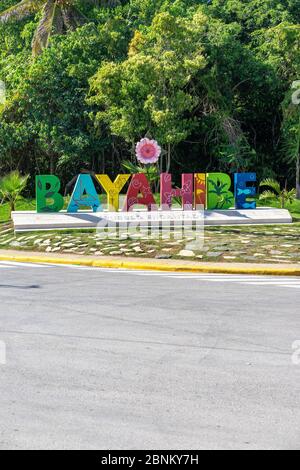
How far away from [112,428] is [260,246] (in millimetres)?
13266

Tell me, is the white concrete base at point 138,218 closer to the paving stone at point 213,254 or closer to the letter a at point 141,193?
the letter a at point 141,193

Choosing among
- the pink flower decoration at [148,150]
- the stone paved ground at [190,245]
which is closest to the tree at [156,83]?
the pink flower decoration at [148,150]

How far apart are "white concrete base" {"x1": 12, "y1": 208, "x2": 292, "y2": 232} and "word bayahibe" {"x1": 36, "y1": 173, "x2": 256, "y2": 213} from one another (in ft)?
1.97

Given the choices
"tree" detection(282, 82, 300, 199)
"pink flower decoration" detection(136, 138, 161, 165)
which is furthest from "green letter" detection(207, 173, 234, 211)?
"tree" detection(282, 82, 300, 199)

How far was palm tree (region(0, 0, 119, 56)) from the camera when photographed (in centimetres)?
3591

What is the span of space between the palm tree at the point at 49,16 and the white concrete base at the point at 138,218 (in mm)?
14292

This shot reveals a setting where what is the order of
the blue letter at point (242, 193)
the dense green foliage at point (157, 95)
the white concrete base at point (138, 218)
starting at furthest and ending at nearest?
the dense green foliage at point (157, 95), the blue letter at point (242, 193), the white concrete base at point (138, 218)

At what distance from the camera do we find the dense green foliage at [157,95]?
3144 cm

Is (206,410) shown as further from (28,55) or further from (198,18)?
(28,55)

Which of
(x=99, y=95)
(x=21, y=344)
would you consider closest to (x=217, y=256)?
(x=21, y=344)

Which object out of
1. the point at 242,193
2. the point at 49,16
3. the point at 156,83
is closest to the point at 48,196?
the point at 242,193

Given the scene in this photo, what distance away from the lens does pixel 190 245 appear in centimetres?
1877

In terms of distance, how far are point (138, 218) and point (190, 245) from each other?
14.8 ft

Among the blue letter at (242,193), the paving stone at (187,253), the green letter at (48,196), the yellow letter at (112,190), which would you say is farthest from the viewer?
the blue letter at (242,193)
